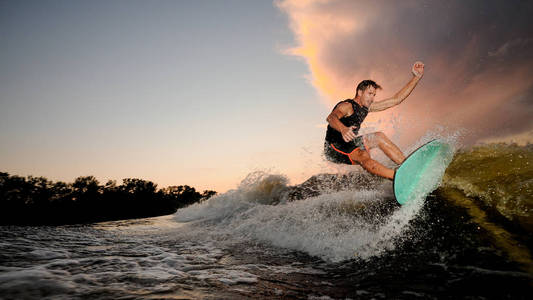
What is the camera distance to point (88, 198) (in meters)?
54.2

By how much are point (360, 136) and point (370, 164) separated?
2.27ft

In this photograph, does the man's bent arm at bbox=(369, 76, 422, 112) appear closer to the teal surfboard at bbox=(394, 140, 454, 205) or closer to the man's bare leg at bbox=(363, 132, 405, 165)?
the man's bare leg at bbox=(363, 132, 405, 165)

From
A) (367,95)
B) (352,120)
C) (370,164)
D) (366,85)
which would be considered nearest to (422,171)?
(370,164)

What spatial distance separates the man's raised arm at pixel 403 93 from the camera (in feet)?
16.8

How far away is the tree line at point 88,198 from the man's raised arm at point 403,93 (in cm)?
4040

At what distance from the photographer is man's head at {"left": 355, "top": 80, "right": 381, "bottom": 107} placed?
4883 millimetres

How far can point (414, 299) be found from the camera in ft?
5.50

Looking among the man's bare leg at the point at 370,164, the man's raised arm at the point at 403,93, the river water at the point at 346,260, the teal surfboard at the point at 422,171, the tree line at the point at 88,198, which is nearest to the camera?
the river water at the point at 346,260

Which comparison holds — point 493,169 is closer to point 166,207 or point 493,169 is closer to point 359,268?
point 359,268

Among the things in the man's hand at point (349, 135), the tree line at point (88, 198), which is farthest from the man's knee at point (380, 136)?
the tree line at point (88, 198)

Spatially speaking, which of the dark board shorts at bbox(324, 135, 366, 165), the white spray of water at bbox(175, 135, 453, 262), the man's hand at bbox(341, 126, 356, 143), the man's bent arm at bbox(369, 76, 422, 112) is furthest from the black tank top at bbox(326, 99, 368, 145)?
the white spray of water at bbox(175, 135, 453, 262)

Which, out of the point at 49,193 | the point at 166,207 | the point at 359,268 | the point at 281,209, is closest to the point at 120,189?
the point at 49,193

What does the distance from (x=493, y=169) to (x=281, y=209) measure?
14.2 feet

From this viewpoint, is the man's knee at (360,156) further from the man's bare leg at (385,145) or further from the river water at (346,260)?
the river water at (346,260)
